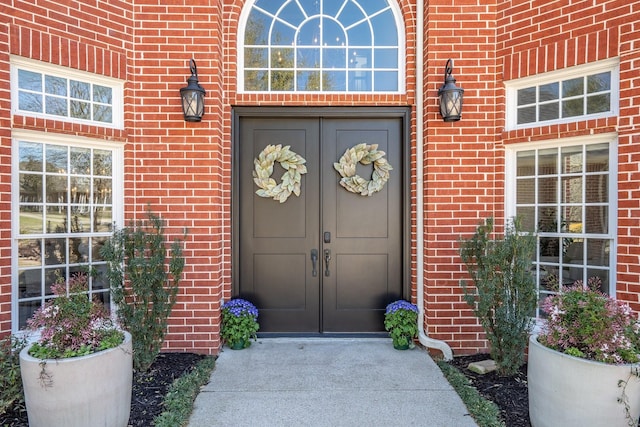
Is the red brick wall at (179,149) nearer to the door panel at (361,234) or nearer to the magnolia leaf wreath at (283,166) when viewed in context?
the magnolia leaf wreath at (283,166)

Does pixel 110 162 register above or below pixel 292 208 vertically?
above

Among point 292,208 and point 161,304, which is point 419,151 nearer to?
point 292,208

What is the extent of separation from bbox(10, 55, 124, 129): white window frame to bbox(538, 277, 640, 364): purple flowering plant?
13.9ft

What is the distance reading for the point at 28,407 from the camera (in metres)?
2.46

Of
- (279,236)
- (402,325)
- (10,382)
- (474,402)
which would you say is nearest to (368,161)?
(279,236)

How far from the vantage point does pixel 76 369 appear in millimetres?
2402

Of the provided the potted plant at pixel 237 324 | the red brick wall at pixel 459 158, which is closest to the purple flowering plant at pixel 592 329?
the red brick wall at pixel 459 158

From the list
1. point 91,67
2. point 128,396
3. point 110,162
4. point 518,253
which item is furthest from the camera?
point 110,162

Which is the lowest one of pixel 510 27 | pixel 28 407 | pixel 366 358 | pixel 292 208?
pixel 366 358

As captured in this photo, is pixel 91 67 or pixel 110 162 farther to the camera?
pixel 110 162

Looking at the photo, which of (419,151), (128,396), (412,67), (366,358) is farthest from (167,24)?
(366,358)

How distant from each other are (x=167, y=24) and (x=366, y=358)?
13.1 feet

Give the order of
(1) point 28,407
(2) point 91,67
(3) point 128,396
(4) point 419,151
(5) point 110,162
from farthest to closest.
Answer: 1. (4) point 419,151
2. (5) point 110,162
3. (2) point 91,67
4. (3) point 128,396
5. (1) point 28,407

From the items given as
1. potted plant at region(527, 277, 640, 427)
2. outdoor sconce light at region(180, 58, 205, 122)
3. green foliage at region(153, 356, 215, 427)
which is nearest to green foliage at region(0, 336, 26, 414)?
green foliage at region(153, 356, 215, 427)
